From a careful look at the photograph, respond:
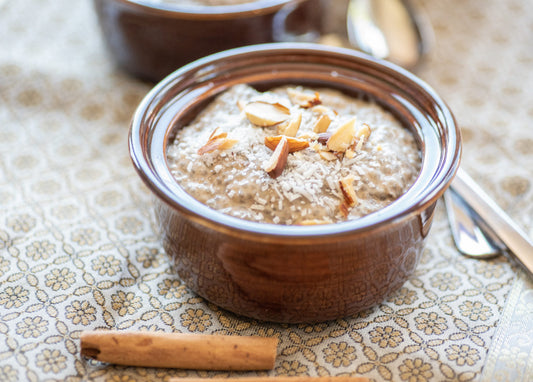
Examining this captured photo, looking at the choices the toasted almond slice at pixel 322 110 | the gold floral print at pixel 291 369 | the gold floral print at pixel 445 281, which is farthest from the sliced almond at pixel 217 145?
the gold floral print at pixel 445 281

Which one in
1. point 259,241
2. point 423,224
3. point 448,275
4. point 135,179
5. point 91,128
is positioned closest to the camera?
point 259,241

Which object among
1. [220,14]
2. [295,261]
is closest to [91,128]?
[220,14]

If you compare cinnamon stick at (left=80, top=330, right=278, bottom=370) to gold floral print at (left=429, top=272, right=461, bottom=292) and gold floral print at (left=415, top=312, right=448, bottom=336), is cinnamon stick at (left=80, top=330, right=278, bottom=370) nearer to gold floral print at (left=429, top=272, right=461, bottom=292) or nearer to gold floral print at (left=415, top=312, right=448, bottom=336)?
gold floral print at (left=415, top=312, right=448, bottom=336)

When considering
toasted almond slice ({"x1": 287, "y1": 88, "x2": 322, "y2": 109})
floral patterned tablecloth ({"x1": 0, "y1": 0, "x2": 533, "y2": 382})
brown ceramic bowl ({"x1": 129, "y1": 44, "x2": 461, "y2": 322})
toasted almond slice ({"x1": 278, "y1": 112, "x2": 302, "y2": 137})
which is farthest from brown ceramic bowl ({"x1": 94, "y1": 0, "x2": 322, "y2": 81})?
toasted almond slice ({"x1": 278, "y1": 112, "x2": 302, "y2": 137})

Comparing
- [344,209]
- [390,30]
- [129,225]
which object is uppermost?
[344,209]

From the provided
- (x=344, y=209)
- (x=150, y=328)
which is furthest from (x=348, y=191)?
(x=150, y=328)

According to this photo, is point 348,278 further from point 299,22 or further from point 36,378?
point 299,22

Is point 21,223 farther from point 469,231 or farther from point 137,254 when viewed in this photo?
point 469,231
